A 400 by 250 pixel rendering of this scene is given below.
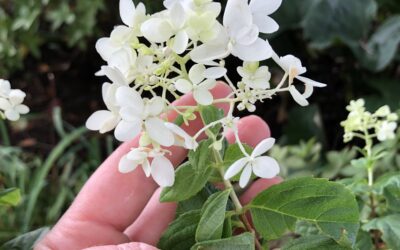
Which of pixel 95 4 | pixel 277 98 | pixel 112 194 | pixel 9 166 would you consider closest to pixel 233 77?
Result: pixel 277 98

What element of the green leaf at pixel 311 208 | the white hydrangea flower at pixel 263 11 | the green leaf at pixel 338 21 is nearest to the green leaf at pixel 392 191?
the green leaf at pixel 311 208

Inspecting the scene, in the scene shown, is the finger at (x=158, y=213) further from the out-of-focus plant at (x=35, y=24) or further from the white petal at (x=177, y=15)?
the out-of-focus plant at (x=35, y=24)

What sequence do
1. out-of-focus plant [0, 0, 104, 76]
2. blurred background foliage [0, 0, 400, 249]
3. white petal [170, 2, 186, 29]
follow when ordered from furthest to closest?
1. out-of-focus plant [0, 0, 104, 76]
2. blurred background foliage [0, 0, 400, 249]
3. white petal [170, 2, 186, 29]

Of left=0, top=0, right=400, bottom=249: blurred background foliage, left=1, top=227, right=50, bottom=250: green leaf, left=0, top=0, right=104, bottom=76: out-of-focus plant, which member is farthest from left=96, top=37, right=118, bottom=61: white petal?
left=0, top=0, right=104, bottom=76: out-of-focus plant

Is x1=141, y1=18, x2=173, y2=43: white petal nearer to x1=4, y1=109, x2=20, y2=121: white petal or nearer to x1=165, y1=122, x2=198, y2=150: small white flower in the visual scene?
x1=165, y1=122, x2=198, y2=150: small white flower

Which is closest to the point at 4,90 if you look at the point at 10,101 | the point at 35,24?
the point at 10,101

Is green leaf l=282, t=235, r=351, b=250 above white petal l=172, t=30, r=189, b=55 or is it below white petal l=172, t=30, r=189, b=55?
below
